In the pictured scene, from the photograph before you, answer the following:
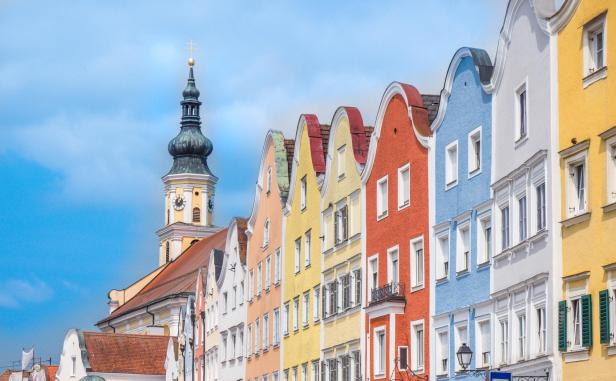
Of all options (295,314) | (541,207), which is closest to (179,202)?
(295,314)

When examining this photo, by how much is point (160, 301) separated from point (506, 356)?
90.8m

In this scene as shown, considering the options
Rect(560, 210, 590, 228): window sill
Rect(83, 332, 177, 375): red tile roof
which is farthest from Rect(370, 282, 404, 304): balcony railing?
Rect(83, 332, 177, 375): red tile roof

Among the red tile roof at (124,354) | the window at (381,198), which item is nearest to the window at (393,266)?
the window at (381,198)

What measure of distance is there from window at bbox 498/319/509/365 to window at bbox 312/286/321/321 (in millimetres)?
19881

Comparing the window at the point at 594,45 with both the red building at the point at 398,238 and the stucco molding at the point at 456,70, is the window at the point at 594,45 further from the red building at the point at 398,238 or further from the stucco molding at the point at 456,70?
the red building at the point at 398,238

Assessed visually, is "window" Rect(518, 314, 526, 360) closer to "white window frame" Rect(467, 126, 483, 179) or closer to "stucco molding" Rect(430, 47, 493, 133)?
"white window frame" Rect(467, 126, 483, 179)

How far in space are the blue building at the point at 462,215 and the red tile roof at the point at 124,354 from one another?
183 ft

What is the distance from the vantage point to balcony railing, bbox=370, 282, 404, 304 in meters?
49.1

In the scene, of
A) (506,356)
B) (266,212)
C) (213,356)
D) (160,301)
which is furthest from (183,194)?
(506,356)

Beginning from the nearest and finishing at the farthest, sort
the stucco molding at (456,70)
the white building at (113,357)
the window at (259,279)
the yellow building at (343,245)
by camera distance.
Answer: the stucco molding at (456,70), the yellow building at (343,245), the window at (259,279), the white building at (113,357)

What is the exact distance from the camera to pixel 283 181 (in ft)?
222

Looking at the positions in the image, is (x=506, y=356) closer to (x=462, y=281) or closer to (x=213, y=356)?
(x=462, y=281)

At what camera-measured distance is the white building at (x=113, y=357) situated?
99000 mm

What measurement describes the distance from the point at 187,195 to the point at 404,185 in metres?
119
